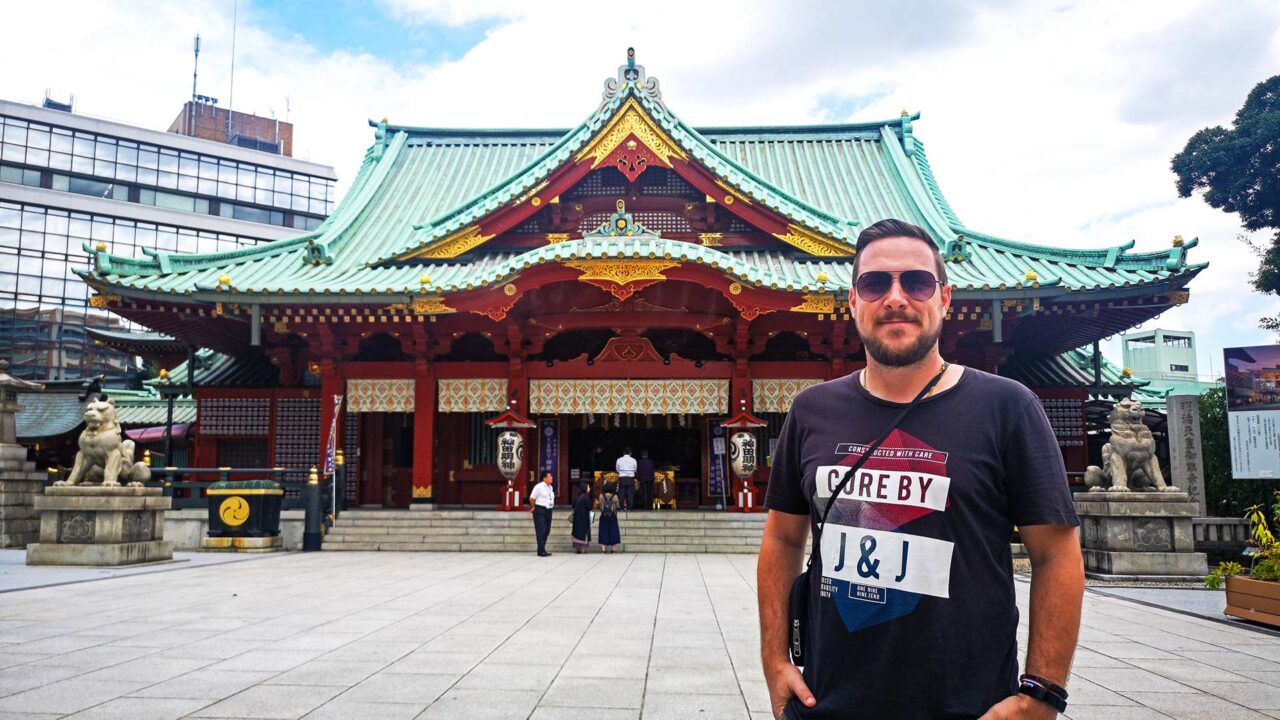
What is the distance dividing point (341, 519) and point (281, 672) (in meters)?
12.0

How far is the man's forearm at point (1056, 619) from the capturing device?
2178 millimetres

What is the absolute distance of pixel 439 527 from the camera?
17250 millimetres

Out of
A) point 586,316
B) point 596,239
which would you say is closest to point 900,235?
point 596,239

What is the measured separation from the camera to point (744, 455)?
17.5 meters

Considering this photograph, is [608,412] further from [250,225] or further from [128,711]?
[250,225]

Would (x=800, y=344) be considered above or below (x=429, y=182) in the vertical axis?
below

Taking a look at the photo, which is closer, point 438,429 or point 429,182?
point 438,429

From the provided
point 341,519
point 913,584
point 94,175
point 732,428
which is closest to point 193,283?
point 341,519

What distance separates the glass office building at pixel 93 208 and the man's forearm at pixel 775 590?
46061 millimetres

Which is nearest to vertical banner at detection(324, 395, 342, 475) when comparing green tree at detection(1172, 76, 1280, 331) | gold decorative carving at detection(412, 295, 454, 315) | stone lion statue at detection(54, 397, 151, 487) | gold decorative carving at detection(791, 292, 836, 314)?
gold decorative carving at detection(412, 295, 454, 315)

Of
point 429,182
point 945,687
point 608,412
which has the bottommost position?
point 945,687

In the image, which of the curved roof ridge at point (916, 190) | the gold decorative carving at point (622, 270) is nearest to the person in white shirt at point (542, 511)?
the gold decorative carving at point (622, 270)

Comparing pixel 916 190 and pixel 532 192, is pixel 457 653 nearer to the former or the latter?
pixel 532 192

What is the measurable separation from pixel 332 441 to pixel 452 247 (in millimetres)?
4994
